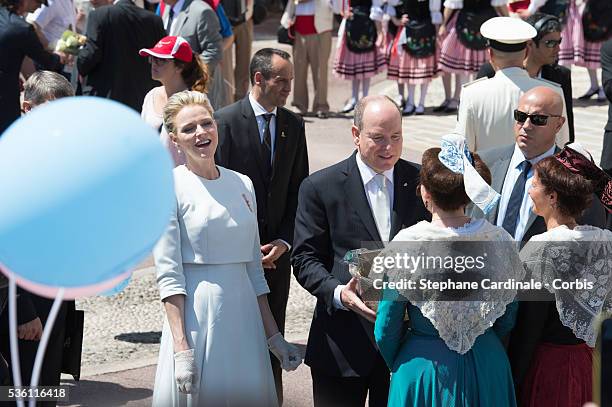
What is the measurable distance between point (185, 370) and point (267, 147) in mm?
1752

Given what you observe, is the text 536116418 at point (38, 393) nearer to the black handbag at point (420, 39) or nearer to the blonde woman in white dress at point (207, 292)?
the blonde woman in white dress at point (207, 292)

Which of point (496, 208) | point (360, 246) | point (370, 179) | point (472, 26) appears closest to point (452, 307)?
point (360, 246)

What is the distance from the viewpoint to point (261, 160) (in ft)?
19.7

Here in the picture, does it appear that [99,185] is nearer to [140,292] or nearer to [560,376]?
[560,376]

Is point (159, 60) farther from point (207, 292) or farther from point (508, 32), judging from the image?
point (207, 292)

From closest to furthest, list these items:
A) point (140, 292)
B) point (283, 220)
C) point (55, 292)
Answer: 1. point (55, 292)
2. point (283, 220)
3. point (140, 292)

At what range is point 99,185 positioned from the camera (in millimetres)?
2711

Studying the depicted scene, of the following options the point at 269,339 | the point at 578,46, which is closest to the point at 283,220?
the point at 269,339

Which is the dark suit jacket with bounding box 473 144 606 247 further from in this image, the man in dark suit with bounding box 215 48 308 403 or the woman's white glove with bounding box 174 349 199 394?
the woman's white glove with bounding box 174 349 199 394

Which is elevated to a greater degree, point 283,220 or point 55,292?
point 55,292

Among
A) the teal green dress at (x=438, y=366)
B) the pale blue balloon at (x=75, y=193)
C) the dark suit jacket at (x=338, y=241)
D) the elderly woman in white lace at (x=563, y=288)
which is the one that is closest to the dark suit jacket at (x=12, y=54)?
the dark suit jacket at (x=338, y=241)

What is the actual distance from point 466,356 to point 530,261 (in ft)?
1.52

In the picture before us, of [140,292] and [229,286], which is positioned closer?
[229,286]

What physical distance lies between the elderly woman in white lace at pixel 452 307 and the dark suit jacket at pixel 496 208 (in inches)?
19.7
